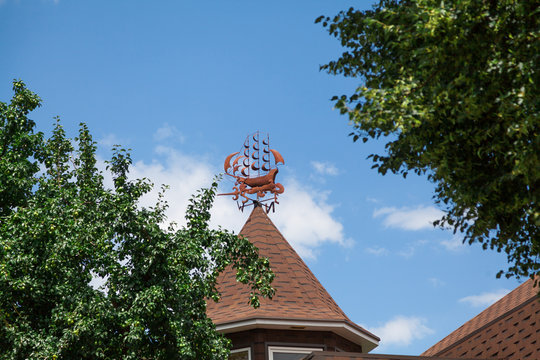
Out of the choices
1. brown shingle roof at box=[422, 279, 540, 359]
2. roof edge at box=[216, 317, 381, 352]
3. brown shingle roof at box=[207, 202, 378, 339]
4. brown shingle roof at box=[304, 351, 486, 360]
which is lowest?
brown shingle roof at box=[304, 351, 486, 360]

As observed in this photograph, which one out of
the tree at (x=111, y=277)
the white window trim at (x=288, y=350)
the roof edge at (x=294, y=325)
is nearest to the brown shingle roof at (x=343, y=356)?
the tree at (x=111, y=277)

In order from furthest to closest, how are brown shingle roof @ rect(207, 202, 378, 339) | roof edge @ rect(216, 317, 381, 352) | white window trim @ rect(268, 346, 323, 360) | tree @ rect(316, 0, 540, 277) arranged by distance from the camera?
brown shingle roof @ rect(207, 202, 378, 339)
white window trim @ rect(268, 346, 323, 360)
roof edge @ rect(216, 317, 381, 352)
tree @ rect(316, 0, 540, 277)

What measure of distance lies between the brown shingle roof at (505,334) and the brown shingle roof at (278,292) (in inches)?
110

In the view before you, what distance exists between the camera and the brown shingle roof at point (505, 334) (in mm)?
14586

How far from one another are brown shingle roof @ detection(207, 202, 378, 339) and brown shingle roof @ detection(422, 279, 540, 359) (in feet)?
9.14

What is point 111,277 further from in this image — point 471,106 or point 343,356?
point 471,106

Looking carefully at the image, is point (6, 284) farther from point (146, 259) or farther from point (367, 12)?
point (367, 12)

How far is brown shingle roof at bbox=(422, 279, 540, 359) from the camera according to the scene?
14.6 meters

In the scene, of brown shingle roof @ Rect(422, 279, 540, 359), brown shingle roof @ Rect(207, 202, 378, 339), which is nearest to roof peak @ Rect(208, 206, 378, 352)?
brown shingle roof @ Rect(207, 202, 378, 339)

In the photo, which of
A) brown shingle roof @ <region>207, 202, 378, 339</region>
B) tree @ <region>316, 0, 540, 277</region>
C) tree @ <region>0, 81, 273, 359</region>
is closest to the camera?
tree @ <region>316, 0, 540, 277</region>

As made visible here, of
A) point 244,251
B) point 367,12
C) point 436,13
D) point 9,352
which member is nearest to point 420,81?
point 436,13

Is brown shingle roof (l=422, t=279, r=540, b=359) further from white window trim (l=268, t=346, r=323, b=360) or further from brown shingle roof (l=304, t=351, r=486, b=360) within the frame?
white window trim (l=268, t=346, r=323, b=360)

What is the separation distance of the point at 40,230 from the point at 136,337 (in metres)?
3.41

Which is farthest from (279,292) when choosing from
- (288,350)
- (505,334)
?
(505,334)
